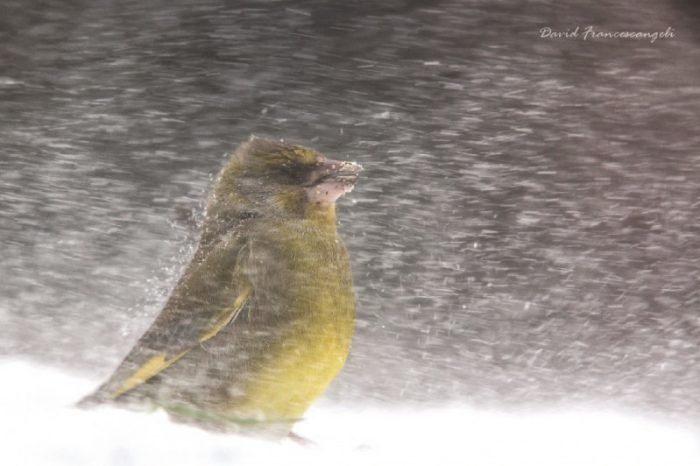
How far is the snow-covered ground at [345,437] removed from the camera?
73 centimetres

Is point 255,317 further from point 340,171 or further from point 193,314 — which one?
point 340,171

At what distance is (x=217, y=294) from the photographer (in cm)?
72

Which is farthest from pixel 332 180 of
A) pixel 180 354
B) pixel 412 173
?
pixel 180 354

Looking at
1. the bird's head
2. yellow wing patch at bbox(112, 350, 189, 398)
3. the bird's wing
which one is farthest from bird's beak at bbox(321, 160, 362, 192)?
yellow wing patch at bbox(112, 350, 189, 398)

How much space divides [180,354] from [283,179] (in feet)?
0.63

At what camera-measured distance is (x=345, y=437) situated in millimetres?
796

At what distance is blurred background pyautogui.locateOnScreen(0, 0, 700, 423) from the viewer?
80 centimetres

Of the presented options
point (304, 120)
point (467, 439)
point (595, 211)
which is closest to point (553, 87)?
point (595, 211)

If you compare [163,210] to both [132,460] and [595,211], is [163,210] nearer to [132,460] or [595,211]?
[132,460]

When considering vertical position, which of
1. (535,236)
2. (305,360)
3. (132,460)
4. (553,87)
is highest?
(553,87)

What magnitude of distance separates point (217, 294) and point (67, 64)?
0.31 metres
